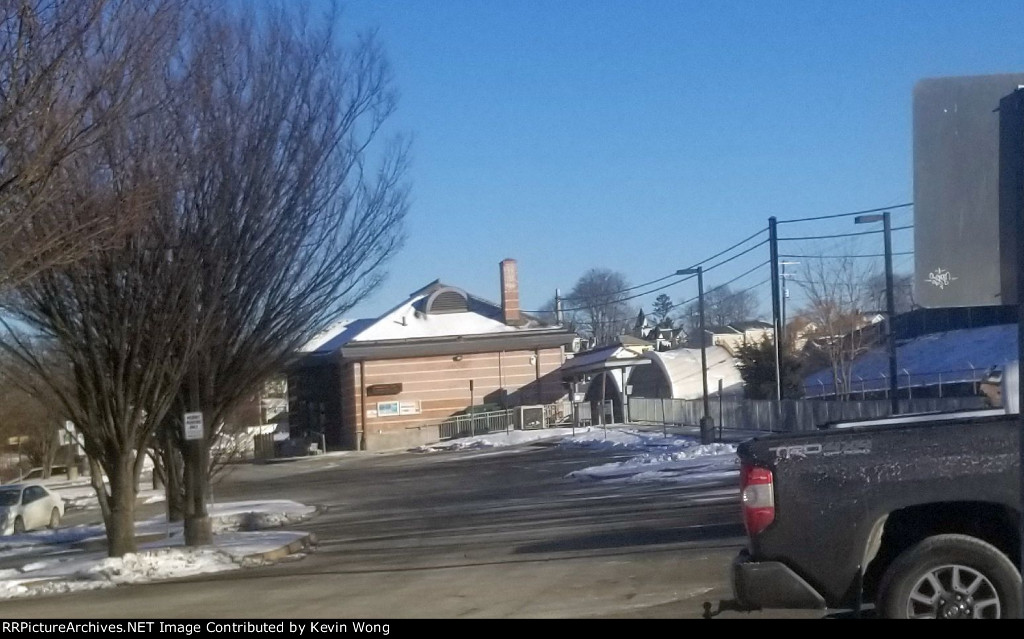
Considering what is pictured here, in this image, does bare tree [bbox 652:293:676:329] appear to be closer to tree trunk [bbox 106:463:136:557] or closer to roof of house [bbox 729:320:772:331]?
roof of house [bbox 729:320:772:331]

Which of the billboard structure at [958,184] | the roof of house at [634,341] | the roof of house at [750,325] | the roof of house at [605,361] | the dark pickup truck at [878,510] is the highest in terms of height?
the roof of house at [750,325]

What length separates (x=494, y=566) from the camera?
1396cm

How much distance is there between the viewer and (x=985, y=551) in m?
7.30

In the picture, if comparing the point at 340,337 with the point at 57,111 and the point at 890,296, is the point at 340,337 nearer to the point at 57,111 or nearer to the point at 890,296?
the point at 890,296

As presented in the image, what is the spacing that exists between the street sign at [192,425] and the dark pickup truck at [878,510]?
12.9 m

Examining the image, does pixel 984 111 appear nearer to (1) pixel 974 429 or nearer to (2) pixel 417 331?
(1) pixel 974 429

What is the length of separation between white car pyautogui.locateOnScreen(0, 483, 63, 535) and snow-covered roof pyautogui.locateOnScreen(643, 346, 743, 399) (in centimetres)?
3544

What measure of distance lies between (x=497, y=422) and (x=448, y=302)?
7.43 m

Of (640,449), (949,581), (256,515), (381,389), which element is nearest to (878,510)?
(949,581)

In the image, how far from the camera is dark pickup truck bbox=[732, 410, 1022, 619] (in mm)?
7383

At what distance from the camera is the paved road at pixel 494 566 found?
436 inches

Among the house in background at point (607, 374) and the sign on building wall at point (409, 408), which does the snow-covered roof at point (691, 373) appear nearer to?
the house in background at point (607, 374)

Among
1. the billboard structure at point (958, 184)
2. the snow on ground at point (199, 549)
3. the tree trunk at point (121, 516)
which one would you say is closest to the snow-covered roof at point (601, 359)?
the snow on ground at point (199, 549)

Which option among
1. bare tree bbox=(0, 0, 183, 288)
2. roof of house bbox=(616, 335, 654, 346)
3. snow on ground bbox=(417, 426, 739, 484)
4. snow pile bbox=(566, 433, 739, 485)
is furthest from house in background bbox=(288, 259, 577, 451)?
bare tree bbox=(0, 0, 183, 288)
